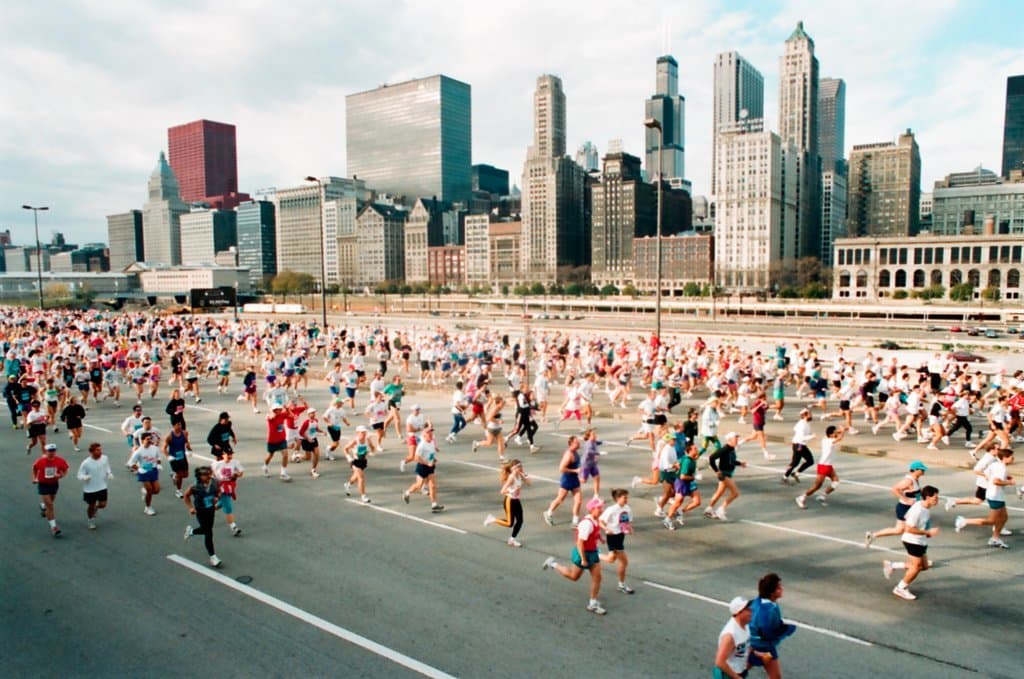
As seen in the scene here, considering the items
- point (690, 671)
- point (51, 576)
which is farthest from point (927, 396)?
point (51, 576)

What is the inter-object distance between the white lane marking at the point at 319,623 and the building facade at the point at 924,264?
13931 centimetres

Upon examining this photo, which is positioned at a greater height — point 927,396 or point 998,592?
point 927,396

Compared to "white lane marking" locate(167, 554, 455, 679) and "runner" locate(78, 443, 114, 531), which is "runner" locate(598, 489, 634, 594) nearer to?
"white lane marking" locate(167, 554, 455, 679)

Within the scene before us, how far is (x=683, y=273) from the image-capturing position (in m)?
179

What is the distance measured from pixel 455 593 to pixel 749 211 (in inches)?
6950

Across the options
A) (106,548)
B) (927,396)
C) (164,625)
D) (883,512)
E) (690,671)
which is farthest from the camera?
(927,396)

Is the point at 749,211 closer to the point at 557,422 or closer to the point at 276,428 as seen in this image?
the point at 557,422

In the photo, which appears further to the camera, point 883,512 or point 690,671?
point 883,512

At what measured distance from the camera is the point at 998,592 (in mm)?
9164

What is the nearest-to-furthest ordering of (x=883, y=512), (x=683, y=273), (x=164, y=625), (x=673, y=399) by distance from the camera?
(x=164, y=625) → (x=883, y=512) → (x=673, y=399) → (x=683, y=273)

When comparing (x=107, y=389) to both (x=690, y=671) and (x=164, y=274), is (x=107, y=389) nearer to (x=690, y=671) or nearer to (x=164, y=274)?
(x=690, y=671)

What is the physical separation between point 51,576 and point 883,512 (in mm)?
13556

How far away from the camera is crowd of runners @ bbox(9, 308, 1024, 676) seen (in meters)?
10.8

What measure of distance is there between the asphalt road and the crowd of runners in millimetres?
429
